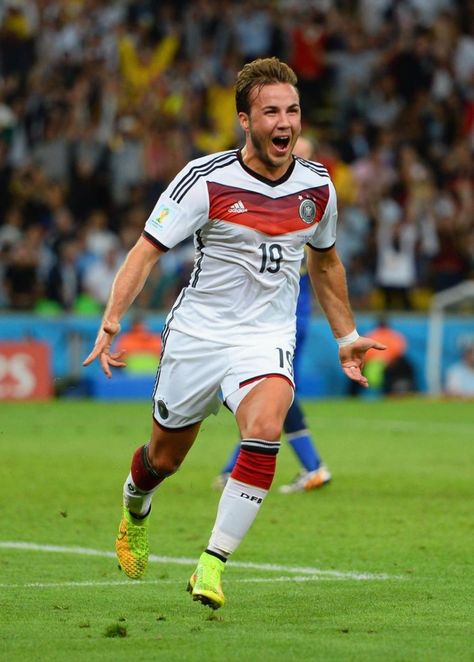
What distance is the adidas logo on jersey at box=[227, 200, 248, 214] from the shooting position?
6.86 m

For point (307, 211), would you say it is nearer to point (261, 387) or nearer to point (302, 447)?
point (261, 387)

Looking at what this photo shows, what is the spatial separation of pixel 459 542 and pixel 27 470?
207 inches

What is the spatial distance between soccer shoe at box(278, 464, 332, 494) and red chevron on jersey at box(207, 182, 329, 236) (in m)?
4.87

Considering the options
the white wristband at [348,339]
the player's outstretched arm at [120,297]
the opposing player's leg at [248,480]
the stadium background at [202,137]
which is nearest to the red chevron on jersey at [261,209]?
the player's outstretched arm at [120,297]

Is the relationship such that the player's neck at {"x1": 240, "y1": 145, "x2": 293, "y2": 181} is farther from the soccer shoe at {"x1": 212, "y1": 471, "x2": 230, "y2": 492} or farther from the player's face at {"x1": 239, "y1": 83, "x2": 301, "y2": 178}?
the soccer shoe at {"x1": 212, "y1": 471, "x2": 230, "y2": 492}

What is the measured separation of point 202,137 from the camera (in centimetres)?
2369

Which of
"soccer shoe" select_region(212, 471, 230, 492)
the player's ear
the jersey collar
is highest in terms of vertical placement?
the player's ear

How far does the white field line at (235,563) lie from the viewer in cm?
775

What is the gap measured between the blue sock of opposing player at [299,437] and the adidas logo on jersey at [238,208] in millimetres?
4672

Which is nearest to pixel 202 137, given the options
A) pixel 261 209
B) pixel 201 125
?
pixel 201 125

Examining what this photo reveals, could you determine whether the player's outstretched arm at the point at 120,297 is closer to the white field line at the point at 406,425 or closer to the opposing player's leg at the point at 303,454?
the opposing player's leg at the point at 303,454

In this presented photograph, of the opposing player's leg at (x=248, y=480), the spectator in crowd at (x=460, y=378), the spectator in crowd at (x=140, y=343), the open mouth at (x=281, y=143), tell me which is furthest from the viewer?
the spectator in crowd at (x=460, y=378)

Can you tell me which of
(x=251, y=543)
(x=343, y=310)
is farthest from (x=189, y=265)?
(x=343, y=310)

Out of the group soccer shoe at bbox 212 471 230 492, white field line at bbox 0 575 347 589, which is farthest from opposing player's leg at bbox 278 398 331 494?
white field line at bbox 0 575 347 589
